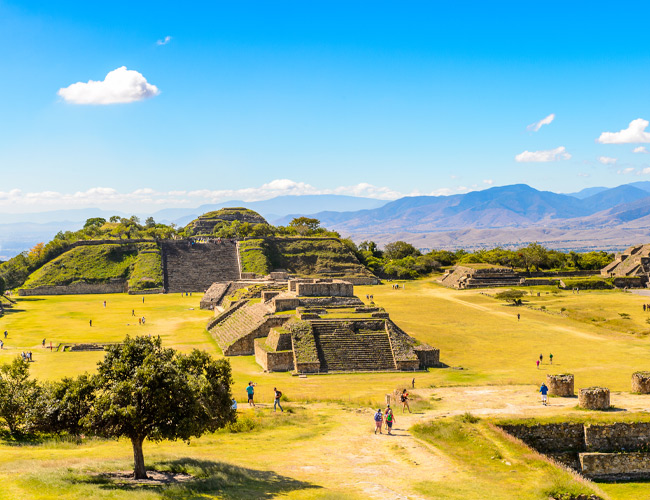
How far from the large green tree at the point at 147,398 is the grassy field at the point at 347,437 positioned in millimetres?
1414

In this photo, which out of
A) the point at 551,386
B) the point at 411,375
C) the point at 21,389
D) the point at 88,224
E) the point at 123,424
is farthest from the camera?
the point at 88,224

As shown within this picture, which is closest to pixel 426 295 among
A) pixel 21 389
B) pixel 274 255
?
pixel 274 255

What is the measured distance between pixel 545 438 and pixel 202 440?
43.9 feet

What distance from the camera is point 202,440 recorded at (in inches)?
901

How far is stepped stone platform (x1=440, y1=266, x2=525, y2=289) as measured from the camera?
3723 inches

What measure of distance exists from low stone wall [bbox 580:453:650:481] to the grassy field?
23.2 inches

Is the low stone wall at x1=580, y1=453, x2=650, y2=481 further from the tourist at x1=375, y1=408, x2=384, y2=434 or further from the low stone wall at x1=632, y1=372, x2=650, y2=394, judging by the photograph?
the tourist at x1=375, y1=408, x2=384, y2=434

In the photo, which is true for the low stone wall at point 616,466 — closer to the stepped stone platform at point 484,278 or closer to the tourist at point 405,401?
the tourist at point 405,401

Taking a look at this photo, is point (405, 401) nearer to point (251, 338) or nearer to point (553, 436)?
point (553, 436)

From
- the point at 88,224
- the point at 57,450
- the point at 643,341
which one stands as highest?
the point at 88,224

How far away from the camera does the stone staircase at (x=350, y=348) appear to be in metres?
38.5

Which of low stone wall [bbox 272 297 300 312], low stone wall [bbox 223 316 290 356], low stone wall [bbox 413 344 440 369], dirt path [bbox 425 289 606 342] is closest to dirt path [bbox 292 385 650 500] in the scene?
low stone wall [bbox 413 344 440 369]

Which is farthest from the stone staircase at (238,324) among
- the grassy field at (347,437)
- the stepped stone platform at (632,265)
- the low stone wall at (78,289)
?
Answer: the stepped stone platform at (632,265)

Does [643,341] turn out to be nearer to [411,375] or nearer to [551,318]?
[551,318]
